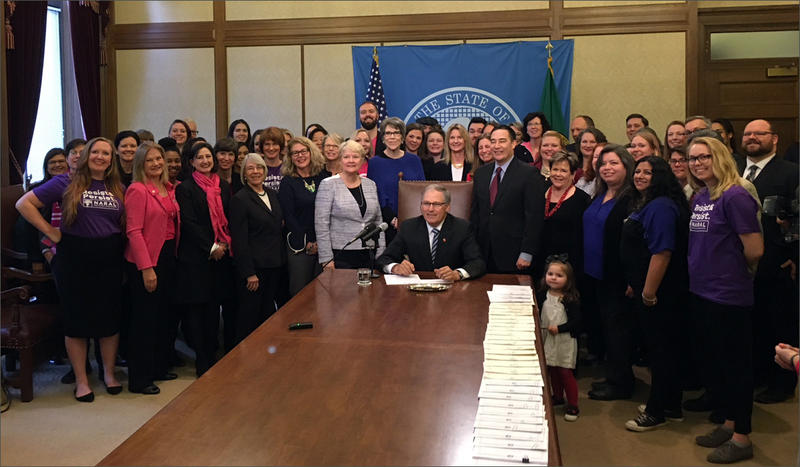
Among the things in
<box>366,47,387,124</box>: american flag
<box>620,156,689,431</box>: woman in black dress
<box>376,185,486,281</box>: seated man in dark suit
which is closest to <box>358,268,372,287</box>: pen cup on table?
<box>376,185,486,281</box>: seated man in dark suit

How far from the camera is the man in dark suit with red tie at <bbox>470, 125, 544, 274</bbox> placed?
4.63m

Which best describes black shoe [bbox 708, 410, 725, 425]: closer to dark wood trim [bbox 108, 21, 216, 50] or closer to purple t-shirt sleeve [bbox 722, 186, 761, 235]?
purple t-shirt sleeve [bbox 722, 186, 761, 235]

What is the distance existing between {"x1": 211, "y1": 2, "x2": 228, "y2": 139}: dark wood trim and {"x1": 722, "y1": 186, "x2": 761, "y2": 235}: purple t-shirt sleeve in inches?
242

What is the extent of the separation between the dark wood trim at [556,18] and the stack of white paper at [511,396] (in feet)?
17.0

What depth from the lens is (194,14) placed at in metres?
8.38

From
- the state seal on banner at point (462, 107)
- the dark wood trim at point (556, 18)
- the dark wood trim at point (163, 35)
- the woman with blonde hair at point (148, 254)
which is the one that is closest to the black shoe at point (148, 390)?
the woman with blonde hair at point (148, 254)

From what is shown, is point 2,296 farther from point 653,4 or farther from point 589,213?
point 653,4

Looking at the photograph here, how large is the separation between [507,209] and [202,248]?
197 centimetres

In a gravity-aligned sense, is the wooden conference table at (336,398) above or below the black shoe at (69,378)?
above

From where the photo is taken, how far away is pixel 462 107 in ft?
25.2

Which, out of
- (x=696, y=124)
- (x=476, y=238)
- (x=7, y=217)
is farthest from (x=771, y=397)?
(x=7, y=217)

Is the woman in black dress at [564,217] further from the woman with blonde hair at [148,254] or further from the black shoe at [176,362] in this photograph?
the black shoe at [176,362]

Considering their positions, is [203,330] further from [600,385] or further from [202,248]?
[600,385]

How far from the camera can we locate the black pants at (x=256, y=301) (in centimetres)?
489
